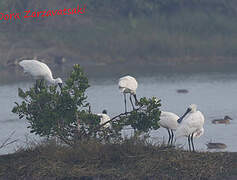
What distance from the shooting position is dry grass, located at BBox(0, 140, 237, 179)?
14.2 m

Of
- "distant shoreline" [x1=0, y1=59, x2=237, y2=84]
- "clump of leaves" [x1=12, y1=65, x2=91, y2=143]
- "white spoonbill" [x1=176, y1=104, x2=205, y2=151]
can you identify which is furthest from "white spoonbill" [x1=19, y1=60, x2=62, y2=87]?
"distant shoreline" [x1=0, y1=59, x2=237, y2=84]

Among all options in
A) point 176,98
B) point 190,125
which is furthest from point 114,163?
point 176,98

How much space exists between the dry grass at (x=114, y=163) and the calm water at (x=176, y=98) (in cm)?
617

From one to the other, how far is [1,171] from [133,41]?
25.9m

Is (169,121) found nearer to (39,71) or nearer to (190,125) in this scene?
(190,125)

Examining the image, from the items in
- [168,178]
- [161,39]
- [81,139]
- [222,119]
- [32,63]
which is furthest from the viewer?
[161,39]

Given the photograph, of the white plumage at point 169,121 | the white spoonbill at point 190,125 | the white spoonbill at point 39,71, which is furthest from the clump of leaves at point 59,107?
the white spoonbill at point 39,71

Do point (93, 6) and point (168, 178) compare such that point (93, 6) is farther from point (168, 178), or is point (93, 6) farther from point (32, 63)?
point (168, 178)

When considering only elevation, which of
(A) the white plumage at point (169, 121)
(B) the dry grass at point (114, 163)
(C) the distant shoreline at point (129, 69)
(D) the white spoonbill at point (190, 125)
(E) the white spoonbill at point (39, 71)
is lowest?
(B) the dry grass at point (114, 163)

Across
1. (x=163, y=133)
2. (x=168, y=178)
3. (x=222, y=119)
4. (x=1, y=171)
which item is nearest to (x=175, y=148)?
(x=168, y=178)

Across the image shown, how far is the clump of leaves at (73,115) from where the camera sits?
15.3 meters

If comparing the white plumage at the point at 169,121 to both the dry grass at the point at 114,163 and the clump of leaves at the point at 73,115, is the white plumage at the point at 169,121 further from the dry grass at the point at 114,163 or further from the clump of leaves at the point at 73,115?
the dry grass at the point at 114,163

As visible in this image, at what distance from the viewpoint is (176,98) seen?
102ft

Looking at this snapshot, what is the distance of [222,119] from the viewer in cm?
2511
